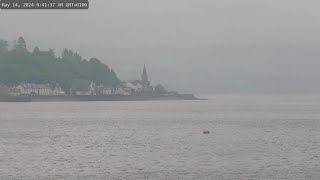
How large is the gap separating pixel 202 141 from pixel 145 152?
2127 centimetres

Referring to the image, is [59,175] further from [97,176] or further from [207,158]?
[207,158]

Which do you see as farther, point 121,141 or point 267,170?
point 121,141

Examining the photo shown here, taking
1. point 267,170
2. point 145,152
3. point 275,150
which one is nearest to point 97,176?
point 267,170

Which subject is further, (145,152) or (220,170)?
(145,152)

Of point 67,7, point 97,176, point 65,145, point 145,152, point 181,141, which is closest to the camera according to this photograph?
point 67,7

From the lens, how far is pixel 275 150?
80.9m

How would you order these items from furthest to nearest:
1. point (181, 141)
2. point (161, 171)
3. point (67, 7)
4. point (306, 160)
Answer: point (181, 141) < point (306, 160) < point (161, 171) < point (67, 7)

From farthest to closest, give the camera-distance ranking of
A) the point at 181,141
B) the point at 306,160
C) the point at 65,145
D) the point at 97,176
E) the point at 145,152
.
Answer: the point at 181,141 → the point at 65,145 → the point at 145,152 → the point at 306,160 → the point at 97,176

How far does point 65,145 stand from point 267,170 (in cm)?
3894

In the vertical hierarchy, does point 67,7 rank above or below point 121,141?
above

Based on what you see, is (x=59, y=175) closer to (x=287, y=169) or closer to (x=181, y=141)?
(x=287, y=169)

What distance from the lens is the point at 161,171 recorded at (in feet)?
194

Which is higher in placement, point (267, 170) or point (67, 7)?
point (67, 7)

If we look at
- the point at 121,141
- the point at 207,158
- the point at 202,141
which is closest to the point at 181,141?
the point at 202,141
